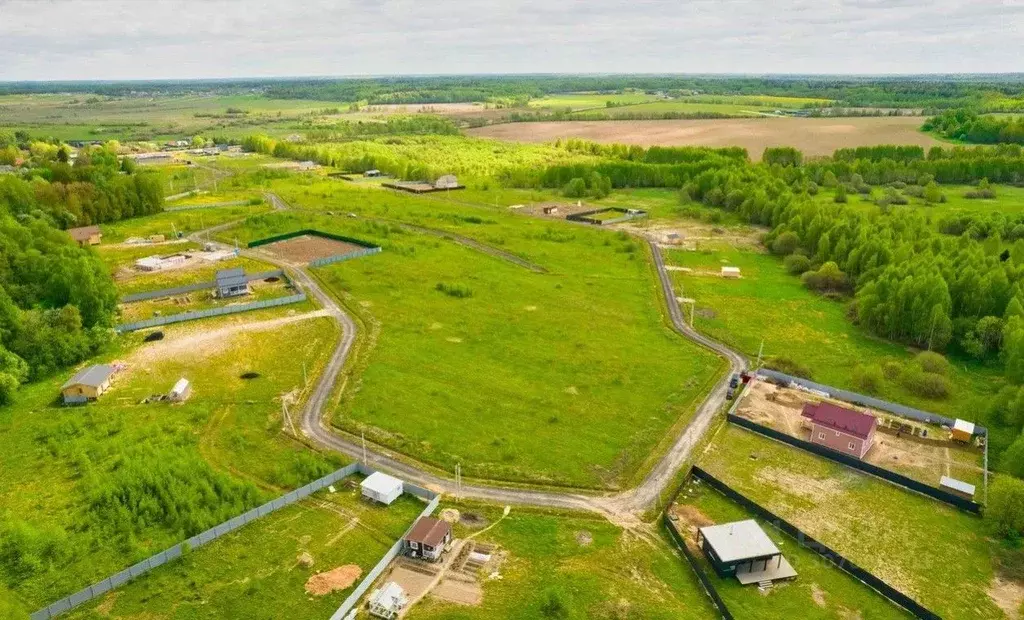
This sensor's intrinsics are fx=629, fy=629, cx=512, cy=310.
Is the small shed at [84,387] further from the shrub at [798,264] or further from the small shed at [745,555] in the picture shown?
the shrub at [798,264]

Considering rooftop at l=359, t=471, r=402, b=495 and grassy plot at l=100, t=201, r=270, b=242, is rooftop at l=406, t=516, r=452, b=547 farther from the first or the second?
grassy plot at l=100, t=201, r=270, b=242

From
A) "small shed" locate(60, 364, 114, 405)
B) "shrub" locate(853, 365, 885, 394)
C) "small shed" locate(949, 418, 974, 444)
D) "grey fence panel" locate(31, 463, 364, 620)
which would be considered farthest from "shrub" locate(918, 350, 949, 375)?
"small shed" locate(60, 364, 114, 405)

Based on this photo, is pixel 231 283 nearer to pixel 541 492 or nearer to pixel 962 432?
pixel 541 492

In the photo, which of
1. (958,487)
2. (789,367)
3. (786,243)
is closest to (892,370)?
(789,367)

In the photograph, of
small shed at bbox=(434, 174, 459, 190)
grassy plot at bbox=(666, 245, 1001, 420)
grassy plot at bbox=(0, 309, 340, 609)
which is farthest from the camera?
small shed at bbox=(434, 174, 459, 190)

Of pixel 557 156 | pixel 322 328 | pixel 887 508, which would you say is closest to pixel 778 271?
pixel 887 508

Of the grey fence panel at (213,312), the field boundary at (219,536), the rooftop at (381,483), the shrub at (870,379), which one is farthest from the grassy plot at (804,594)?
the grey fence panel at (213,312)
